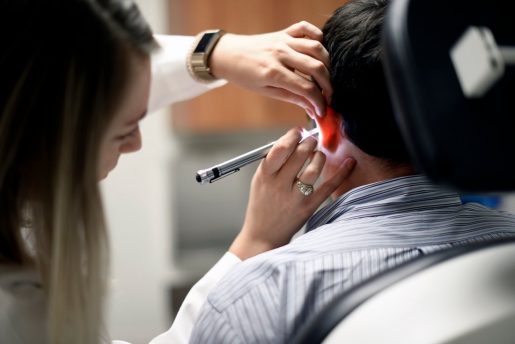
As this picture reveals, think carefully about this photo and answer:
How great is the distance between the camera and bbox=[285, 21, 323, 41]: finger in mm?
935

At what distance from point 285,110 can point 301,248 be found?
6.71 ft

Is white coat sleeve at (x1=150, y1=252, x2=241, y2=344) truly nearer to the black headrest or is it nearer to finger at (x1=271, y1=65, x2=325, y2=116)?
finger at (x1=271, y1=65, x2=325, y2=116)

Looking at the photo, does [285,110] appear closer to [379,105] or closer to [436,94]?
[379,105]

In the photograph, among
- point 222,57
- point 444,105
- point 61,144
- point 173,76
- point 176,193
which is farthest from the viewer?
point 176,193

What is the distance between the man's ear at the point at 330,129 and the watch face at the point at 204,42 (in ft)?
0.94

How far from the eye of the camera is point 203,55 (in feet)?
3.57

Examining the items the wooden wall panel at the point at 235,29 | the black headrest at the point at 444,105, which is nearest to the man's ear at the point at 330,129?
the black headrest at the point at 444,105

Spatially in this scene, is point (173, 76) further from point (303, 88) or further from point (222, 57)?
point (303, 88)

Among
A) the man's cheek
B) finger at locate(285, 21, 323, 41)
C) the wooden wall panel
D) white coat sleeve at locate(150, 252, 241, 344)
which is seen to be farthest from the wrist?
the wooden wall panel

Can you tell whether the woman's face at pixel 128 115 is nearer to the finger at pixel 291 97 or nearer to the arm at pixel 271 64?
the arm at pixel 271 64

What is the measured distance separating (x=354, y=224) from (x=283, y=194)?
0.57ft

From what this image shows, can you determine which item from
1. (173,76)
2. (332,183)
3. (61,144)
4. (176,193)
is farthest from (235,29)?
(61,144)

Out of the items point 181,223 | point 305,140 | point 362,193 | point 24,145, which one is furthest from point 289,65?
point 181,223

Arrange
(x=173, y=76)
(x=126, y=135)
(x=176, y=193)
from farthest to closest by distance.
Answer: (x=176, y=193) < (x=173, y=76) < (x=126, y=135)
